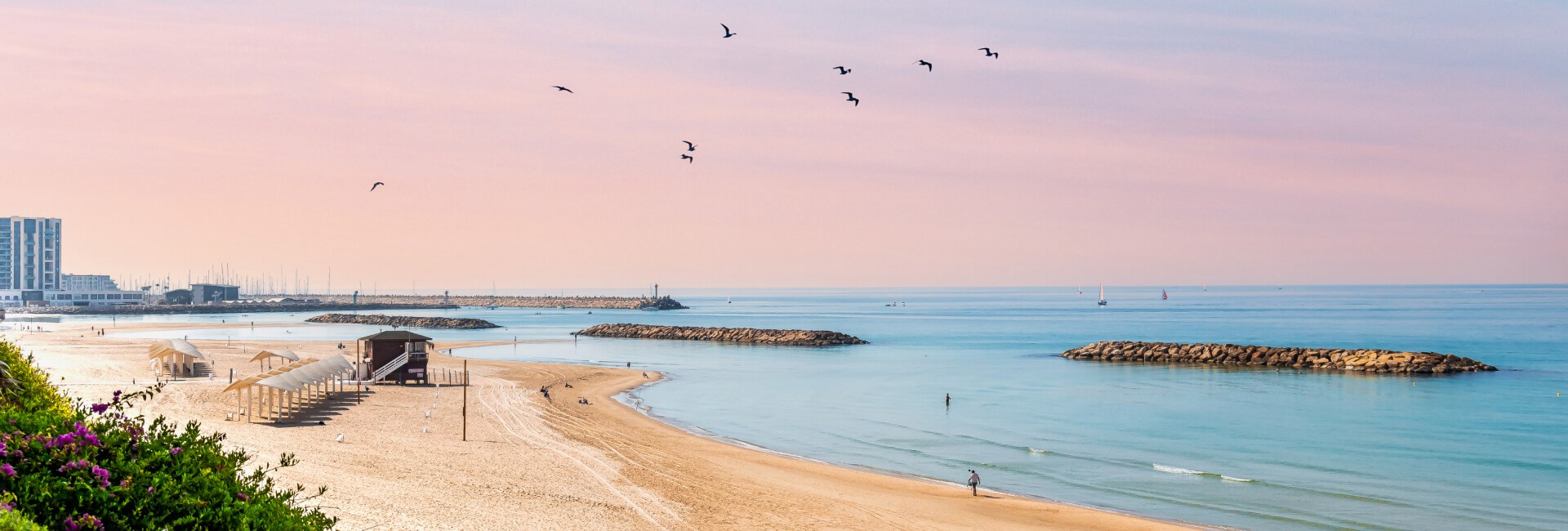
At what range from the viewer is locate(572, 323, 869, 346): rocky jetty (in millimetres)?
121656

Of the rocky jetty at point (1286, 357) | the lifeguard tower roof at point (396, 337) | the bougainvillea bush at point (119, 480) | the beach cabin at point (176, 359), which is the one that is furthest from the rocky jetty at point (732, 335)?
the bougainvillea bush at point (119, 480)

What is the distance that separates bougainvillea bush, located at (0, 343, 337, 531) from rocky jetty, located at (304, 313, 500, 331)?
14832 cm

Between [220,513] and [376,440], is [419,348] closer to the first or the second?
[376,440]

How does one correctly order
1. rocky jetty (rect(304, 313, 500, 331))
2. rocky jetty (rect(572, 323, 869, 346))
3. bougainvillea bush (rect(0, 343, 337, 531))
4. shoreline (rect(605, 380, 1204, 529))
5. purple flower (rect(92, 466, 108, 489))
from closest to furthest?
bougainvillea bush (rect(0, 343, 337, 531)), purple flower (rect(92, 466, 108, 489)), shoreline (rect(605, 380, 1204, 529)), rocky jetty (rect(572, 323, 869, 346)), rocky jetty (rect(304, 313, 500, 331))

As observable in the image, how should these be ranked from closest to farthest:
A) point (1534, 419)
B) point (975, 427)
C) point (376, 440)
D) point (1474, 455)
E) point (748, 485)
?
point (748, 485), point (376, 440), point (1474, 455), point (975, 427), point (1534, 419)

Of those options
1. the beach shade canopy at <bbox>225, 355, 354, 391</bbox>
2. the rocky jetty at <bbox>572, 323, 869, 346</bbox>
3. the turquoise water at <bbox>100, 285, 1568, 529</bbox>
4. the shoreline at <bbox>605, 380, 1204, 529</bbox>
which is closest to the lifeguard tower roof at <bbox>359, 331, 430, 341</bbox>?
the beach shade canopy at <bbox>225, 355, 354, 391</bbox>

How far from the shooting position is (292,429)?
36438 mm

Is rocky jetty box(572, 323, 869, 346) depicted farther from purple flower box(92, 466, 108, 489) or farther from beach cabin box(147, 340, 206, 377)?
purple flower box(92, 466, 108, 489)

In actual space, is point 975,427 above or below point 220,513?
below

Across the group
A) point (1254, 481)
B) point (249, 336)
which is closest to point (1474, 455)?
point (1254, 481)

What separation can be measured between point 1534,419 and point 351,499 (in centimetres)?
6028

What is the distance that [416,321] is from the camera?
169 meters

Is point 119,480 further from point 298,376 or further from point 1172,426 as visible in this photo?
point 1172,426

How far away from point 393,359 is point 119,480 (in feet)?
169
